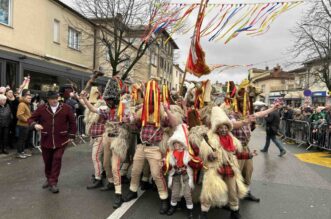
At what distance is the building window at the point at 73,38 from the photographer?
20.3 metres

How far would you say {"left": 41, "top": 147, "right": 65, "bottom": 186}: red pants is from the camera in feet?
18.6

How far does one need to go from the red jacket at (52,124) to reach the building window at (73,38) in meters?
15.4

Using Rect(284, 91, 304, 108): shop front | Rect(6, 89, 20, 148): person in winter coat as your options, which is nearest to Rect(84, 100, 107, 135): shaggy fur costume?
Rect(6, 89, 20, 148): person in winter coat

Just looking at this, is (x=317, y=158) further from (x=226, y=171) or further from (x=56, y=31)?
(x=56, y=31)

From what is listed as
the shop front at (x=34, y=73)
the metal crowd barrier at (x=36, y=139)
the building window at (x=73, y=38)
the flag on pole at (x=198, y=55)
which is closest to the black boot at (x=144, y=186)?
the flag on pole at (x=198, y=55)

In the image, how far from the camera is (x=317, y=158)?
33.5ft

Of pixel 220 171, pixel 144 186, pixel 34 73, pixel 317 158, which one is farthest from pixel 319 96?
pixel 220 171

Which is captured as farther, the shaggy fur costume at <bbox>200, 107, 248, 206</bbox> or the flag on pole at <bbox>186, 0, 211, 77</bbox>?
the flag on pole at <bbox>186, 0, 211, 77</bbox>

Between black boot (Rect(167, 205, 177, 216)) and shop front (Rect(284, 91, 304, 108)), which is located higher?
shop front (Rect(284, 91, 304, 108))

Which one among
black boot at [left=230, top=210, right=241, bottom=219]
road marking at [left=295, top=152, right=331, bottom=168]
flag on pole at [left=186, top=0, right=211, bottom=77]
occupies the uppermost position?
flag on pole at [left=186, top=0, right=211, bottom=77]

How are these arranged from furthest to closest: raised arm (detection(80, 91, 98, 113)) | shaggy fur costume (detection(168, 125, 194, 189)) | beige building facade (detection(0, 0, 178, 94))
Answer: beige building facade (detection(0, 0, 178, 94)), raised arm (detection(80, 91, 98, 113)), shaggy fur costume (detection(168, 125, 194, 189))

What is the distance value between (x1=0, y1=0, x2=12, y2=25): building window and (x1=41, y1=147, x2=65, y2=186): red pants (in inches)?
414

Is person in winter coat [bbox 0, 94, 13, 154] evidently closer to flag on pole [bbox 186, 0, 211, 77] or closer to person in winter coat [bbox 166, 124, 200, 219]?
flag on pole [bbox 186, 0, 211, 77]

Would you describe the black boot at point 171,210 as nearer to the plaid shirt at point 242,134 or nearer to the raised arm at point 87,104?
the plaid shirt at point 242,134
